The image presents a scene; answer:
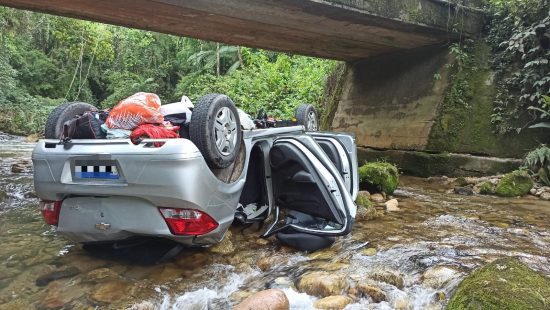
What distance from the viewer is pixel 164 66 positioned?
102ft

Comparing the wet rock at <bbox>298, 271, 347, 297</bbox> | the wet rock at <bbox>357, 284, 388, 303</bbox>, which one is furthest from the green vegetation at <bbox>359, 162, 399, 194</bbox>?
the wet rock at <bbox>357, 284, 388, 303</bbox>

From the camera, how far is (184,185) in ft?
9.37

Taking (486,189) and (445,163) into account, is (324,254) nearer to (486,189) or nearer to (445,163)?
(486,189)

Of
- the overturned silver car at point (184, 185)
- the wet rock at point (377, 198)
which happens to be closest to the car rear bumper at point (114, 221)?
the overturned silver car at point (184, 185)

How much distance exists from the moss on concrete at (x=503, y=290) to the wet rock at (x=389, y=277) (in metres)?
0.56

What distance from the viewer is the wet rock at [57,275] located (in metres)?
3.19

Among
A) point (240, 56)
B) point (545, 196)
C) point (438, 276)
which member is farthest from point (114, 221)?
point (240, 56)

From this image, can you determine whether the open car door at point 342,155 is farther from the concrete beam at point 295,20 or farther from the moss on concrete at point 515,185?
the moss on concrete at point 515,185

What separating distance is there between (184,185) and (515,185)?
19.4 feet

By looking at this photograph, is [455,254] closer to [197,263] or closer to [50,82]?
[197,263]

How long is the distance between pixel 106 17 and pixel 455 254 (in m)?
6.77

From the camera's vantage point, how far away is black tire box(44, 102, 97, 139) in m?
3.56

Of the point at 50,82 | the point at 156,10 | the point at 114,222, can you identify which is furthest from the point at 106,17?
the point at 50,82

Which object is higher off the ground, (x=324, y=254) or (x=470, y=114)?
(x=470, y=114)
